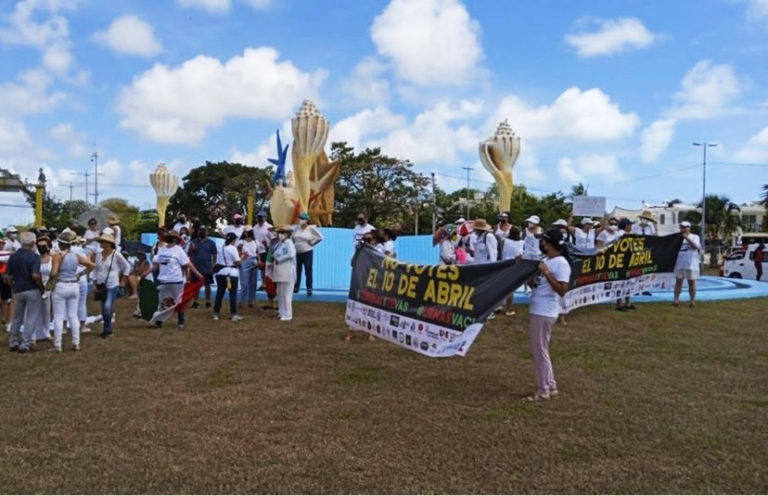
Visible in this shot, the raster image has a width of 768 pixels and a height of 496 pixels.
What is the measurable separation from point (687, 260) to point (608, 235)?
1.73 metres

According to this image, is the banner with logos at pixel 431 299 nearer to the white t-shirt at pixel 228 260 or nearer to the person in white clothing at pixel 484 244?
the person in white clothing at pixel 484 244

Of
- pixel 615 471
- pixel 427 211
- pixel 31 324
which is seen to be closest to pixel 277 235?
pixel 31 324

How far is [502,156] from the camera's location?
72.2ft

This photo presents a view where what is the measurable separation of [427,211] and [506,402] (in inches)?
1543

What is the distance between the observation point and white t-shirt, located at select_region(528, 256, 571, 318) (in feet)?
19.5

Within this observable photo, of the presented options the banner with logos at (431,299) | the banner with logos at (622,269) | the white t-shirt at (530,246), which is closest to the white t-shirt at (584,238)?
the banner with logos at (622,269)

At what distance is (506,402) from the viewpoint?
606 centimetres

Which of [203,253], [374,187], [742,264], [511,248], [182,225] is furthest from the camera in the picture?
[374,187]

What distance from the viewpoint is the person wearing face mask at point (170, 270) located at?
978 centimetres

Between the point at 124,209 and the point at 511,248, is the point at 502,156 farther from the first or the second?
the point at 124,209

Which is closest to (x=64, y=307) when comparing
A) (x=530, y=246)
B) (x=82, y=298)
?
(x=82, y=298)

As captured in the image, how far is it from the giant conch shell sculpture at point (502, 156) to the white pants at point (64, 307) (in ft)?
52.0

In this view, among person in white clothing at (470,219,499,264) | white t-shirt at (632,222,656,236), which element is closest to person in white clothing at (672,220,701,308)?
white t-shirt at (632,222,656,236)

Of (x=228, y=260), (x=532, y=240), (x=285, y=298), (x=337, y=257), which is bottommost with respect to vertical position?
(x=285, y=298)
